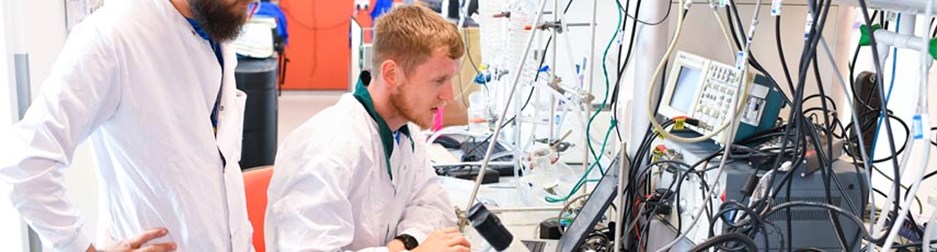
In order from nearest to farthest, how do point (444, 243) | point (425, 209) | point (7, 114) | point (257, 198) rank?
1. point (444, 243)
2. point (425, 209)
3. point (257, 198)
4. point (7, 114)

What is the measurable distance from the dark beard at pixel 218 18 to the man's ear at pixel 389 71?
306 millimetres

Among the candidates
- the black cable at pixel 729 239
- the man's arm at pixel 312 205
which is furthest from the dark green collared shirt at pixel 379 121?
the black cable at pixel 729 239

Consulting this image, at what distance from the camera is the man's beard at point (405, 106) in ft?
5.13

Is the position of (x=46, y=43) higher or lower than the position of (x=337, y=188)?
higher

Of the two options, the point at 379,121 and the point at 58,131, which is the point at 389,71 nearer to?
the point at 379,121

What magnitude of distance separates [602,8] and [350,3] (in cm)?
580

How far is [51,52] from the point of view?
260 centimetres

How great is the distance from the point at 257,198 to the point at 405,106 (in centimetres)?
72

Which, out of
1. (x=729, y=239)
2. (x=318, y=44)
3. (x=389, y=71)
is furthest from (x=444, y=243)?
(x=318, y=44)

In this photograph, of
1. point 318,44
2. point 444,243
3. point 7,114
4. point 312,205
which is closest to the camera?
point 312,205

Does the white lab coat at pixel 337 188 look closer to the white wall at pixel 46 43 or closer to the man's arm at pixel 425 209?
the man's arm at pixel 425 209

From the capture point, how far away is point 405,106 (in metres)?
1.57

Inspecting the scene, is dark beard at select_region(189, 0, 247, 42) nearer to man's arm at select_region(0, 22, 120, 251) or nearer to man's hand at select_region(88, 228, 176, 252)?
man's arm at select_region(0, 22, 120, 251)

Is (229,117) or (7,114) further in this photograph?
(7,114)
